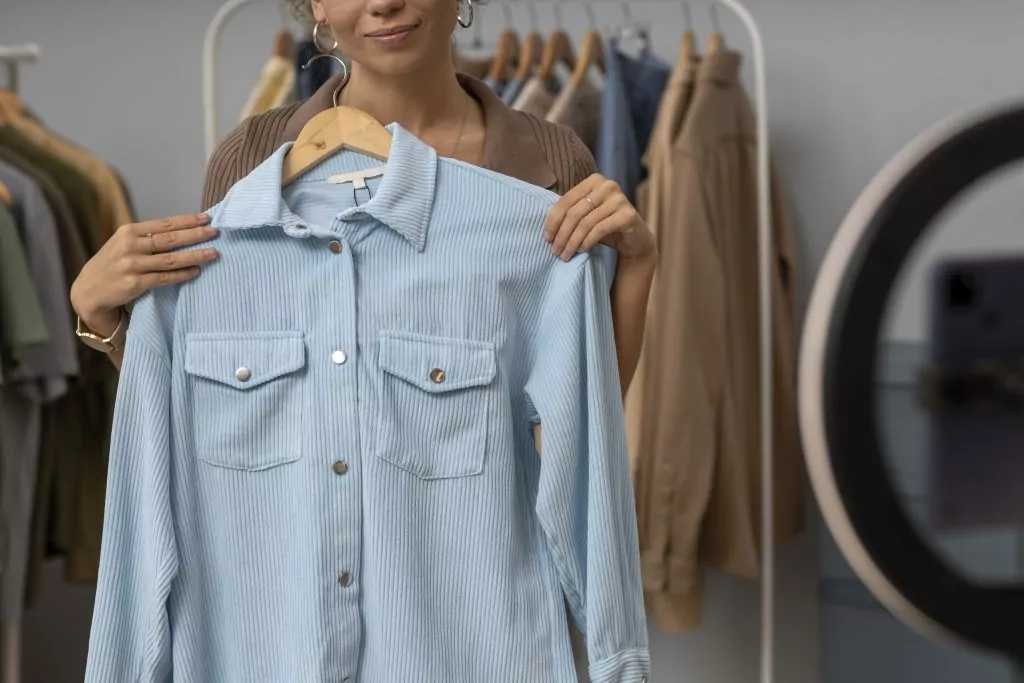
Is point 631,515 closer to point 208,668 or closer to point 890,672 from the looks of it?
point 208,668

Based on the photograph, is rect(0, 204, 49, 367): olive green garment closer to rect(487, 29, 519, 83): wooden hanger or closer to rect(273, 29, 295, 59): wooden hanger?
rect(273, 29, 295, 59): wooden hanger

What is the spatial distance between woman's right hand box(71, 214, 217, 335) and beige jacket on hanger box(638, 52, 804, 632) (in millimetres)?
989

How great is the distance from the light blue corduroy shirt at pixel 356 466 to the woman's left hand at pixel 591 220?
0.11 ft

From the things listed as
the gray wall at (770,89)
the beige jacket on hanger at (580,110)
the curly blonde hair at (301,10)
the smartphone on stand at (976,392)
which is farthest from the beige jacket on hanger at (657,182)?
the smartphone on stand at (976,392)

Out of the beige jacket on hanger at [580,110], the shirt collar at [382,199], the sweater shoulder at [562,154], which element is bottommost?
A: the shirt collar at [382,199]

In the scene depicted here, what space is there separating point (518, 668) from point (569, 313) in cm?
33

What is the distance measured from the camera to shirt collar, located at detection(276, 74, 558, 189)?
3.87ft

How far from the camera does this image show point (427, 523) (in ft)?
3.52

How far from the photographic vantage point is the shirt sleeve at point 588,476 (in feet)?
3.54

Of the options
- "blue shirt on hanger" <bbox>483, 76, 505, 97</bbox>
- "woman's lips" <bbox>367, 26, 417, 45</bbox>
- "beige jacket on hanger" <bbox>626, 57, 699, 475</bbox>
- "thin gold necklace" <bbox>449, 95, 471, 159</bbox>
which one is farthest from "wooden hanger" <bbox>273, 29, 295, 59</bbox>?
"woman's lips" <bbox>367, 26, 417, 45</bbox>

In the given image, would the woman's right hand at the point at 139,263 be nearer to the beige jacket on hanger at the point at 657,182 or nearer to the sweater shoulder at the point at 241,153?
the sweater shoulder at the point at 241,153

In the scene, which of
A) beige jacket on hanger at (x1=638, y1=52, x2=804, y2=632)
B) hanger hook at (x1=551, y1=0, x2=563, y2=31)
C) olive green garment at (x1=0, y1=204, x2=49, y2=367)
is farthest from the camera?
hanger hook at (x1=551, y1=0, x2=563, y2=31)

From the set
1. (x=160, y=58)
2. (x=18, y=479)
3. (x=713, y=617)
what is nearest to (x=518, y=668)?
(x=18, y=479)

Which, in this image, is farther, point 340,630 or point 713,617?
point 713,617
